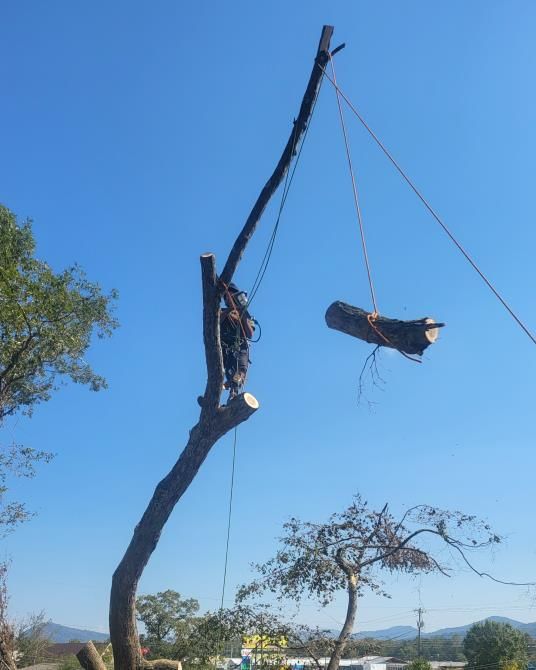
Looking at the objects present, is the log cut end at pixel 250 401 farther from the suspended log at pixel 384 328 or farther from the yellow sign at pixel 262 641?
the yellow sign at pixel 262 641

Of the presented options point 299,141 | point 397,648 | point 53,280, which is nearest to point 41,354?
point 53,280

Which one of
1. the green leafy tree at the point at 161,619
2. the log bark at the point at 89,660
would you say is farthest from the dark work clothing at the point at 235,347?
the green leafy tree at the point at 161,619

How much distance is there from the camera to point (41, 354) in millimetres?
13266

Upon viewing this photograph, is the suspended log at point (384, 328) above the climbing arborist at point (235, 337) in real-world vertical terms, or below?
below

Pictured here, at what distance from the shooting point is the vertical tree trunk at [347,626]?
12750mm

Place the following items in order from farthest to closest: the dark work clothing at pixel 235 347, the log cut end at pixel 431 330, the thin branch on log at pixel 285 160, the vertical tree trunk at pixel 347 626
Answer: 1. the vertical tree trunk at pixel 347 626
2. the dark work clothing at pixel 235 347
3. the thin branch on log at pixel 285 160
4. the log cut end at pixel 431 330

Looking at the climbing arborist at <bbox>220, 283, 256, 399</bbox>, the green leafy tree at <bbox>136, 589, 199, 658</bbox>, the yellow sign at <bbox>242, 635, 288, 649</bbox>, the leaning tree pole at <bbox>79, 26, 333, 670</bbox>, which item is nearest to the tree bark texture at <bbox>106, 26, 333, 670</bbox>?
the leaning tree pole at <bbox>79, 26, 333, 670</bbox>

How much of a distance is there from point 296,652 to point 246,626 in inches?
47.0

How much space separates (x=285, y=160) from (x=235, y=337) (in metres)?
1.71

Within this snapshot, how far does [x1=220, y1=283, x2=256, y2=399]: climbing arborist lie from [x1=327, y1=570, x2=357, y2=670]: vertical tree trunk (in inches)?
341

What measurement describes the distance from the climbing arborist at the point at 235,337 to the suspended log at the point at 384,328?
128 cm

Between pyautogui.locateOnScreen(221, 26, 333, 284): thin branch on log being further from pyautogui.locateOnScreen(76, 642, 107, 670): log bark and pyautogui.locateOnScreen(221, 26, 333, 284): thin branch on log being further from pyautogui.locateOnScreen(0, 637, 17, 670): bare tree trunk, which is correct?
pyautogui.locateOnScreen(0, 637, 17, 670): bare tree trunk

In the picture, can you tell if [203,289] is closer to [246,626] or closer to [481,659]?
[246,626]

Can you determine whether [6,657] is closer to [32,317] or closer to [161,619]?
[32,317]
